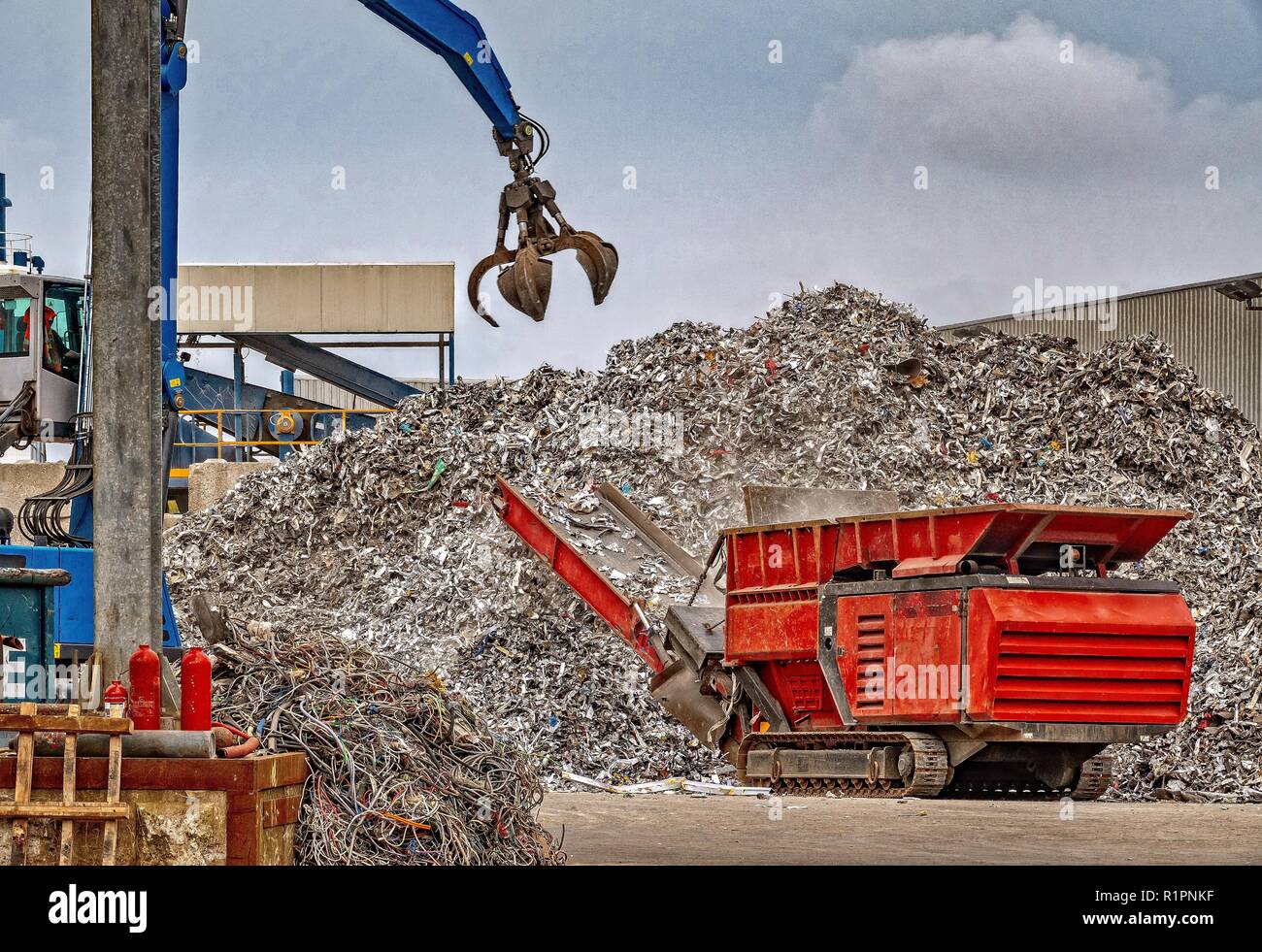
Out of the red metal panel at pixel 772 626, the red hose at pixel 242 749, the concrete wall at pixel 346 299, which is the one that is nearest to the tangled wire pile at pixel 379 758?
the red hose at pixel 242 749

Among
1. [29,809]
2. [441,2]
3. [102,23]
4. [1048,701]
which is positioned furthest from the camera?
[441,2]

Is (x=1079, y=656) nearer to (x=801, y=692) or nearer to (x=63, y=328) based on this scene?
(x=801, y=692)

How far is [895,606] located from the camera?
387 inches

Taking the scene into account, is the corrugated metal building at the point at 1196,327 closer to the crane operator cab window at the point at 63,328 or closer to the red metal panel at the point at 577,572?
the red metal panel at the point at 577,572

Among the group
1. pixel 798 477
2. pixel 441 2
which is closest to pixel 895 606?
pixel 441 2

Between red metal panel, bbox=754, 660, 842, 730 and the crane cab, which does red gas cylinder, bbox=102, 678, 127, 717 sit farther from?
red metal panel, bbox=754, 660, 842, 730

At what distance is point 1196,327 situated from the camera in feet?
80.5

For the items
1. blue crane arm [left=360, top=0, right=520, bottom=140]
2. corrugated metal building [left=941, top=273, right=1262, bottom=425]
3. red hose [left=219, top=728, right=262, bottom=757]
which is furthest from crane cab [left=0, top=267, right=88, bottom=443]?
corrugated metal building [left=941, top=273, right=1262, bottom=425]

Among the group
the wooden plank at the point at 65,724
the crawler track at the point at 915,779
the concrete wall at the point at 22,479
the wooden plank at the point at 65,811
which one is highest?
the concrete wall at the point at 22,479

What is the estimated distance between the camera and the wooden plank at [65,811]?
17.9ft

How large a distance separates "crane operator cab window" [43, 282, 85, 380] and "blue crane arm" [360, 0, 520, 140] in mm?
2977

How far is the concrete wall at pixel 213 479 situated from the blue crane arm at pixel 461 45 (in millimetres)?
11833

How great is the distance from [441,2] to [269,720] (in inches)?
247
